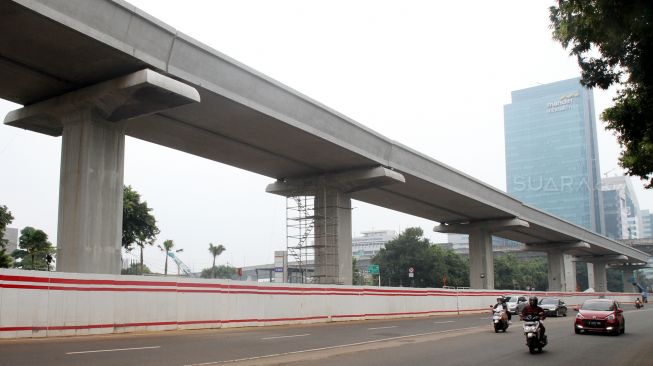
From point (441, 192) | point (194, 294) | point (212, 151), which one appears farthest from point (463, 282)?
point (194, 294)

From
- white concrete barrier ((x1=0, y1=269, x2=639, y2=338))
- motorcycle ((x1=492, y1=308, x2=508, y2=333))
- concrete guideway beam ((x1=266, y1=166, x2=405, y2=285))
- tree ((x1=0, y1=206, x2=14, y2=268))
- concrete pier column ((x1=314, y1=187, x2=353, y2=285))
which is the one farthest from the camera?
tree ((x1=0, y1=206, x2=14, y2=268))

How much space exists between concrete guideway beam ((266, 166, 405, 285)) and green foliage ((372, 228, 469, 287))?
6159cm

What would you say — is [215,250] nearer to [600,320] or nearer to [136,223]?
[136,223]

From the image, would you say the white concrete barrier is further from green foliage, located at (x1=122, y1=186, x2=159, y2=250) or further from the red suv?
green foliage, located at (x1=122, y1=186, x2=159, y2=250)

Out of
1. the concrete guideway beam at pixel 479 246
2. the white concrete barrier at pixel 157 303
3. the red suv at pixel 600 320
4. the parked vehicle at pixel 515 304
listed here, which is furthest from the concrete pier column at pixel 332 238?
the concrete guideway beam at pixel 479 246

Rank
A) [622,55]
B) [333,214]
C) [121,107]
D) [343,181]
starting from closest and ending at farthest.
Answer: [622,55] < [121,107] < [343,181] < [333,214]

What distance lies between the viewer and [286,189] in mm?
38625

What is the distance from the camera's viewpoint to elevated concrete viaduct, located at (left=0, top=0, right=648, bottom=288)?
60.1 feet

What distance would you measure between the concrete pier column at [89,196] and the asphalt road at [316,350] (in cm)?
472

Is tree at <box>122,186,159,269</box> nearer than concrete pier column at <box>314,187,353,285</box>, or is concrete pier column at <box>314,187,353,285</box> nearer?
concrete pier column at <box>314,187,353,285</box>

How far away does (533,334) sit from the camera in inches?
599

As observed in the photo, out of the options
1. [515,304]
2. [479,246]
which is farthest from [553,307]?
[479,246]

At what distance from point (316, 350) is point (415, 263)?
8448cm

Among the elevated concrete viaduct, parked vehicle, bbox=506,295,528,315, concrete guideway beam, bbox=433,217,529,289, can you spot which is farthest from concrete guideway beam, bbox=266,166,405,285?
concrete guideway beam, bbox=433,217,529,289
